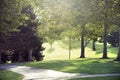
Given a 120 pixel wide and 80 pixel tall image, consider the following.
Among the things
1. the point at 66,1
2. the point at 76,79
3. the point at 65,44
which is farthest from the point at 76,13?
the point at 65,44

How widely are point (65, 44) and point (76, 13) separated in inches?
1305

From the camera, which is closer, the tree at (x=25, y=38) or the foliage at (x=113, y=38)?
the tree at (x=25, y=38)

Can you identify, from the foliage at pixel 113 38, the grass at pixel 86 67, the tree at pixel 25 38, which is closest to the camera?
the grass at pixel 86 67

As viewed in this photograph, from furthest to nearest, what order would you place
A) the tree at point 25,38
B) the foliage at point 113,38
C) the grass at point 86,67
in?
the foliage at point 113,38
the tree at point 25,38
the grass at point 86,67

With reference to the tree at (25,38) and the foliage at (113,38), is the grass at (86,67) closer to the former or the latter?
the tree at (25,38)

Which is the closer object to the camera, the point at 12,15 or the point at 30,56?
the point at 12,15

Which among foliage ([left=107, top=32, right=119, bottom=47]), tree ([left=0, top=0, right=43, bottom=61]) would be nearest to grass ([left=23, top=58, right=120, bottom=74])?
tree ([left=0, top=0, right=43, bottom=61])

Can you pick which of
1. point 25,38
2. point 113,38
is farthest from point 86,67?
point 113,38

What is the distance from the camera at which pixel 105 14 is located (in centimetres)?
3959

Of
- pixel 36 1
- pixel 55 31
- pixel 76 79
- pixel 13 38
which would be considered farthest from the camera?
pixel 55 31

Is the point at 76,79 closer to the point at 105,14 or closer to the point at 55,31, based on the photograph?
the point at 105,14

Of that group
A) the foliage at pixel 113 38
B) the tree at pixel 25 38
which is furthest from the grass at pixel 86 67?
the foliage at pixel 113 38

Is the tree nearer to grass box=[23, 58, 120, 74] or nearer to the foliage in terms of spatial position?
grass box=[23, 58, 120, 74]

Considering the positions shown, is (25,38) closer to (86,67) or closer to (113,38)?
(86,67)
